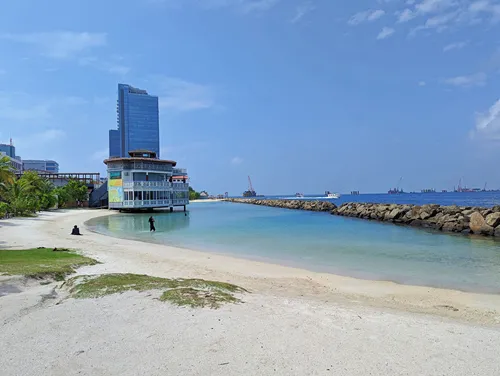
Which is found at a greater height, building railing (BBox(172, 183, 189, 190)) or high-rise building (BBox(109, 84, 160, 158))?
high-rise building (BBox(109, 84, 160, 158))

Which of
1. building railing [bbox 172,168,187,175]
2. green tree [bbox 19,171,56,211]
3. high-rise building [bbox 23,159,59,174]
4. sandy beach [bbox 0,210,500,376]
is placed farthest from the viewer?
high-rise building [bbox 23,159,59,174]

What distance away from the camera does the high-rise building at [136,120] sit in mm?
190875

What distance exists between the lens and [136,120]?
631 feet

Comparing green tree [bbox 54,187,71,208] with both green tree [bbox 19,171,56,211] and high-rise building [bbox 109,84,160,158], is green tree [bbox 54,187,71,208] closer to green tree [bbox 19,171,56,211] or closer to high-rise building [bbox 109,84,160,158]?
green tree [bbox 19,171,56,211]

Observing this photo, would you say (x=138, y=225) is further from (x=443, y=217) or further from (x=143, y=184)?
(x=443, y=217)

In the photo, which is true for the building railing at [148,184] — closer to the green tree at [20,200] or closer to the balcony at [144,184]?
the balcony at [144,184]

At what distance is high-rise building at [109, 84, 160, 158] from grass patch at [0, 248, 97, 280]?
608 feet

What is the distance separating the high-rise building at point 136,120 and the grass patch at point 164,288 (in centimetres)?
19061

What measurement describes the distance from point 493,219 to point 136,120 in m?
190

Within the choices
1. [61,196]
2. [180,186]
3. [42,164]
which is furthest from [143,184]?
[42,164]

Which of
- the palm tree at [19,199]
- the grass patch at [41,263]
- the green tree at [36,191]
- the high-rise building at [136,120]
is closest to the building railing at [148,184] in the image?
the green tree at [36,191]

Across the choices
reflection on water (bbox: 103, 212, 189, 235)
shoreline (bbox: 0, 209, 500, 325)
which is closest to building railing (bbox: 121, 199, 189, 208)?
reflection on water (bbox: 103, 212, 189, 235)

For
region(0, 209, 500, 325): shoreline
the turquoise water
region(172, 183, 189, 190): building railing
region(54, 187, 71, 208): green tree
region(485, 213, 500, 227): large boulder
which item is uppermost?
region(172, 183, 189, 190): building railing

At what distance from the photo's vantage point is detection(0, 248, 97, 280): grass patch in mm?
9359
